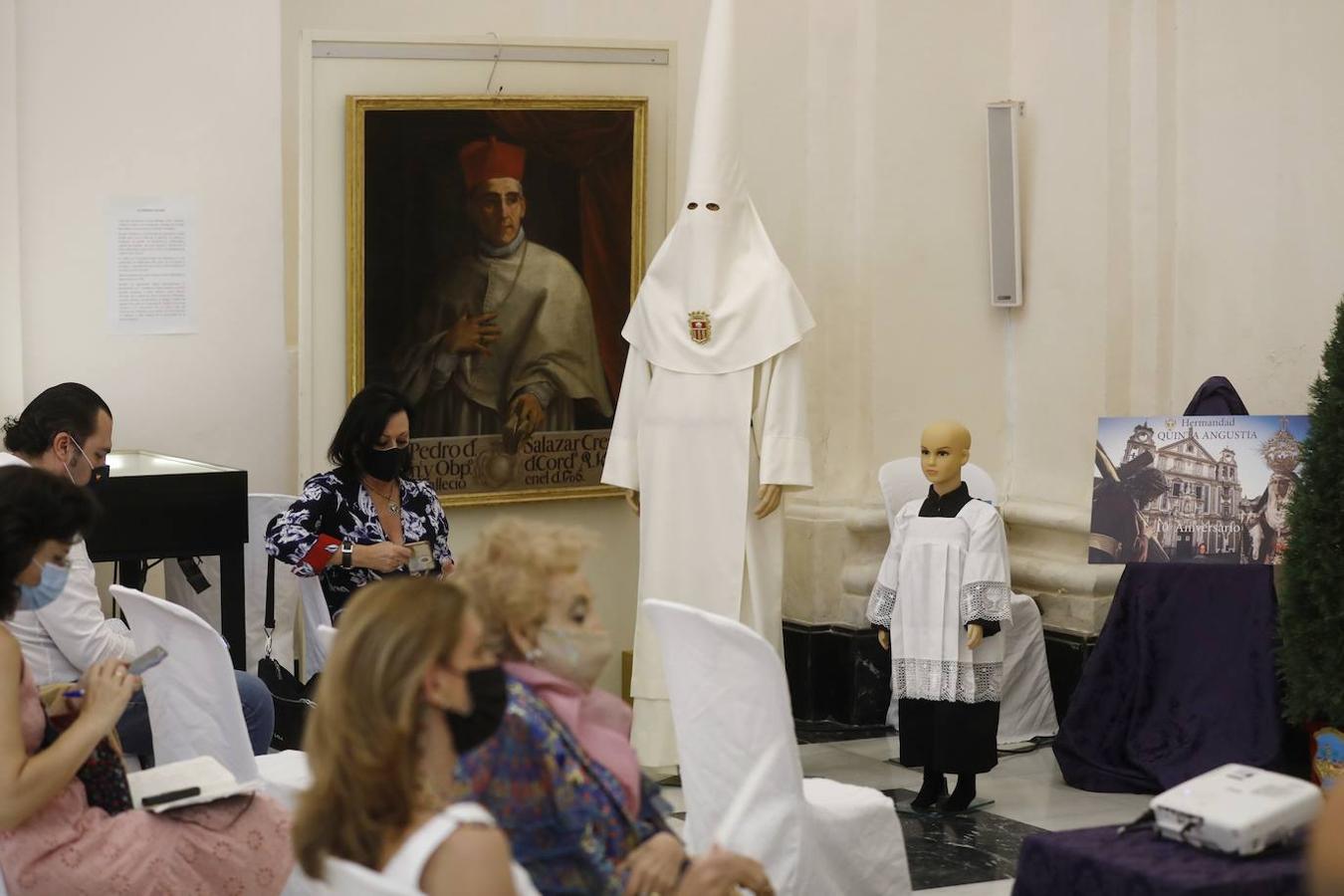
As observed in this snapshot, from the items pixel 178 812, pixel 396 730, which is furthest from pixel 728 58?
pixel 396 730

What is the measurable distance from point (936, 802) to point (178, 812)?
3.35 m

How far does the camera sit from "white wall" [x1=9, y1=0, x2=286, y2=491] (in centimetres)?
676

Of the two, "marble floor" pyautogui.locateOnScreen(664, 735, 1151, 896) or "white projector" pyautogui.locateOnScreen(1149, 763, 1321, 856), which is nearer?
"white projector" pyautogui.locateOnScreen(1149, 763, 1321, 856)

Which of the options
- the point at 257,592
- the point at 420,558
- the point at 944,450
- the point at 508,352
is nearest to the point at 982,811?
the point at 944,450

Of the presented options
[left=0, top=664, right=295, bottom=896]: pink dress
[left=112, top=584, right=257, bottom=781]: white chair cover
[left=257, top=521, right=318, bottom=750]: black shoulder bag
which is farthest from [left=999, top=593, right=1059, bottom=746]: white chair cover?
[left=0, top=664, right=295, bottom=896]: pink dress

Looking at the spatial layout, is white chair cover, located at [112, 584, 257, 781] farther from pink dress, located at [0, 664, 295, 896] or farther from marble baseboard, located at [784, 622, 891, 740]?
marble baseboard, located at [784, 622, 891, 740]

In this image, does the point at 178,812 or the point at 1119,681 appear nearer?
the point at 178,812

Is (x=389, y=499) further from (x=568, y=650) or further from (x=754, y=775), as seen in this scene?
(x=568, y=650)

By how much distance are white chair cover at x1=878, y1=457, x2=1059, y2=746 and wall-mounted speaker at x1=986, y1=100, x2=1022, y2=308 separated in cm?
105

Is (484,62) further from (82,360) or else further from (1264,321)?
(1264,321)

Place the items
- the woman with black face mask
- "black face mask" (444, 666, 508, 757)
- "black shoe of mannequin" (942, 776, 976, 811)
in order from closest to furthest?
"black face mask" (444, 666, 508, 757), the woman with black face mask, "black shoe of mannequin" (942, 776, 976, 811)

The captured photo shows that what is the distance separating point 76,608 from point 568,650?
2.31 m

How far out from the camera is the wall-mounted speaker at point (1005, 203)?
25.8ft

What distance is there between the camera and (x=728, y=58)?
Answer: 671 cm
